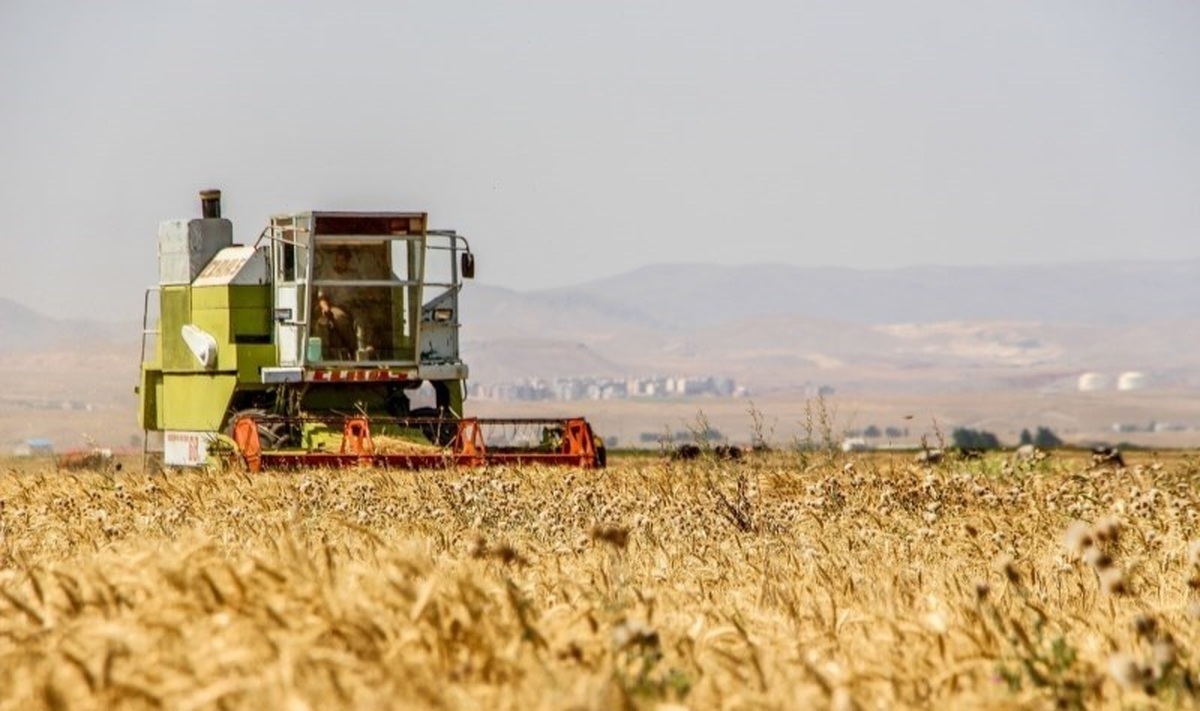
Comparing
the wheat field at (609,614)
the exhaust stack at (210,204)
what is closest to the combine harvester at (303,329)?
the exhaust stack at (210,204)

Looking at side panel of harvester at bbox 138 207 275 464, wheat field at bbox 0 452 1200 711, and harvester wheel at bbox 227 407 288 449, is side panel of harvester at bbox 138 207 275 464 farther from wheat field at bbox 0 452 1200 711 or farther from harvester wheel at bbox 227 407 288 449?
wheat field at bbox 0 452 1200 711

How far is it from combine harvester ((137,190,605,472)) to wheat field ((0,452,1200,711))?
42.5ft

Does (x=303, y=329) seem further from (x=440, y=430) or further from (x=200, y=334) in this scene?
(x=440, y=430)

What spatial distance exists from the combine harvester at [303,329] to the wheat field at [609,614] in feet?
42.5

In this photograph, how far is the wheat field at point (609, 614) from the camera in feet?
18.5

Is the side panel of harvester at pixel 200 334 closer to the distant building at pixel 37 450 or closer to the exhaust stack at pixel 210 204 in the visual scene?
the exhaust stack at pixel 210 204

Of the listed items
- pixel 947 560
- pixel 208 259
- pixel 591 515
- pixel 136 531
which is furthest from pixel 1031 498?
pixel 208 259

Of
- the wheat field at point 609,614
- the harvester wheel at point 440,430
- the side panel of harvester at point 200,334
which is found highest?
the side panel of harvester at point 200,334

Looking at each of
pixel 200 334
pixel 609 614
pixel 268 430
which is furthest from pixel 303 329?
pixel 609 614

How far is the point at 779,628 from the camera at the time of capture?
25.4 ft

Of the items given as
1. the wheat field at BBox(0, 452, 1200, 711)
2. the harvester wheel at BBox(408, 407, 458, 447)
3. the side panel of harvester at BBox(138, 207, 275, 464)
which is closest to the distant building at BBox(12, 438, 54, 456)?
the side panel of harvester at BBox(138, 207, 275, 464)

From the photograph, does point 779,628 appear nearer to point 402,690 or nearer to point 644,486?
point 402,690

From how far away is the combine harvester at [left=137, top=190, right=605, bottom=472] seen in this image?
27.1m

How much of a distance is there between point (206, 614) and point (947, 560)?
560 centimetres
